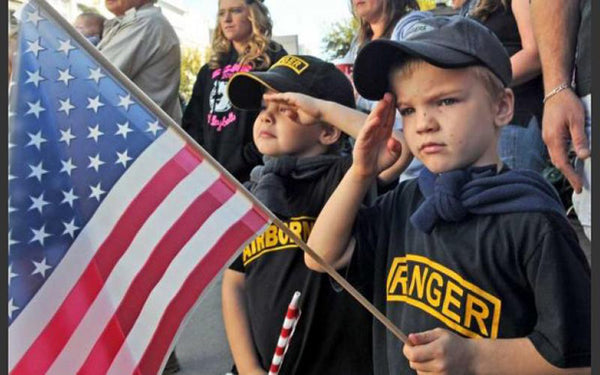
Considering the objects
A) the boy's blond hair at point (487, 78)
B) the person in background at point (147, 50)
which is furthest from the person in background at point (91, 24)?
the boy's blond hair at point (487, 78)

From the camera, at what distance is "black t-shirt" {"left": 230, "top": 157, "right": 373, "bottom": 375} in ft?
7.85

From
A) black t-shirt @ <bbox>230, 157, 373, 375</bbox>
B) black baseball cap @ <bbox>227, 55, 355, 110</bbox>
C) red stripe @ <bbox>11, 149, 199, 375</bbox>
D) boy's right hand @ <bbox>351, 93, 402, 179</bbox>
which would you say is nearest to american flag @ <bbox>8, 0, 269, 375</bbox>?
red stripe @ <bbox>11, 149, 199, 375</bbox>

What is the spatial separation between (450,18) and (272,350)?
117 centimetres

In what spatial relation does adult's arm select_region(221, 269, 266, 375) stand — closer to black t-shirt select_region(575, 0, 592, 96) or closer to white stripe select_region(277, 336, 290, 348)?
white stripe select_region(277, 336, 290, 348)

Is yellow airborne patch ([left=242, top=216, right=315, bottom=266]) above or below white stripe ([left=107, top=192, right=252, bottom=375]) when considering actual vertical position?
below

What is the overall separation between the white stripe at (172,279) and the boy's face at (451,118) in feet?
1.63

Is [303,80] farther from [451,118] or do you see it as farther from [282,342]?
[282,342]

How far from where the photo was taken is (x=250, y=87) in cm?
247

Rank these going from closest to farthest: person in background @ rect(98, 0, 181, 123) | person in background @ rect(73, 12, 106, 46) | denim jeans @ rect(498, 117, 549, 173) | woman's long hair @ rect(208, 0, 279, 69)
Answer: denim jeans @ rect(498, 117, 549, 173), woman's long hair @ rect(208, 0, 279, 69), person in background @ rect(98, 0, 181, 123), person in background @ rect(73, 12, 106, 46)

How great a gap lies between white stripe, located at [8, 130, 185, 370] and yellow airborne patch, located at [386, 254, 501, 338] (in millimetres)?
716

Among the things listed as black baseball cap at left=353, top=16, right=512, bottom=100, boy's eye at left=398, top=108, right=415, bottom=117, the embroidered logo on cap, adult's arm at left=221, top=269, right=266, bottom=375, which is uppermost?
the embroidered logo on cap

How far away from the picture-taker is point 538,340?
76.4 inches

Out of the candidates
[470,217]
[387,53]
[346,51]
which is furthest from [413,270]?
[346,51]

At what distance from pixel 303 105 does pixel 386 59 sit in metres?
0.37
